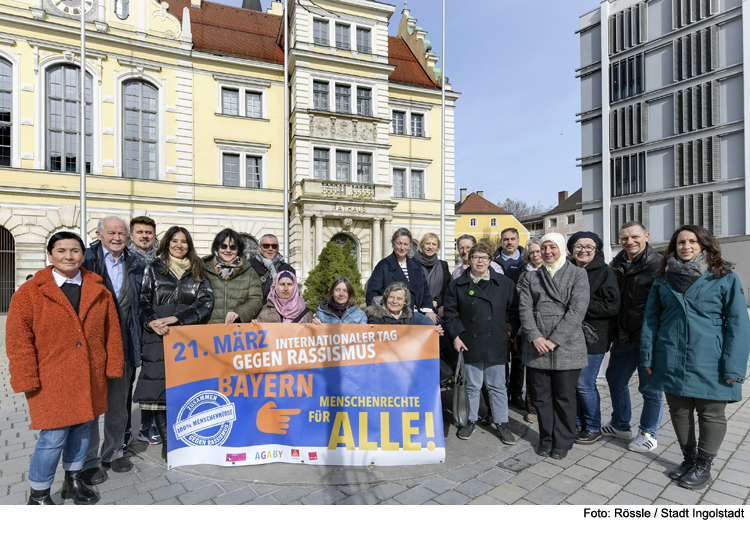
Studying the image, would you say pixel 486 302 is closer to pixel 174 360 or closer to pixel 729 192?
pixel 174 360

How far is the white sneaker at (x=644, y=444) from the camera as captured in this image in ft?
14.1

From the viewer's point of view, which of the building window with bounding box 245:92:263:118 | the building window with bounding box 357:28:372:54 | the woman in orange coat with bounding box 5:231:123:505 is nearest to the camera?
the woman in orange coat with bounding box 5:231:123:505

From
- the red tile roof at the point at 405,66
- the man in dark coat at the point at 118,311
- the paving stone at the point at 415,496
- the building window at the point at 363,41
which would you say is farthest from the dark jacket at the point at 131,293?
the red tile roof at the point at 405,66

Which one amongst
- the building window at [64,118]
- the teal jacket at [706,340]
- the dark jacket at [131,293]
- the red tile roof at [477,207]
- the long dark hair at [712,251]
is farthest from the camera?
the red tile roof at [477,207]

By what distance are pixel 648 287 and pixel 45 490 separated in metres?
5.40

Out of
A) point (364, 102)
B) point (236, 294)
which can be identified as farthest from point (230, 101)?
point (236, 294)

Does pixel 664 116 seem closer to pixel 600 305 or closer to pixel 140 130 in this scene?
pixel 140 130

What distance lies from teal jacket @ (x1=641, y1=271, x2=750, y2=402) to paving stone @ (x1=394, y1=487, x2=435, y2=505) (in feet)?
7.30

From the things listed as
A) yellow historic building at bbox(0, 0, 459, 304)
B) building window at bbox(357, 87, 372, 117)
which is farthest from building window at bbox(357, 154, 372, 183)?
building window at bbox(357, 87, 372, 117)

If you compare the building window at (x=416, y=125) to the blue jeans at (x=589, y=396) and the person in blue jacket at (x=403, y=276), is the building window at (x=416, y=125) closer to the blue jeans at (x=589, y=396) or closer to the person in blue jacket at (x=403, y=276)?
the person in blue jacket at (x=403, y=276)

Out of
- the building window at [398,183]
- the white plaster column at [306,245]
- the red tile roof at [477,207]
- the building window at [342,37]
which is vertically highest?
the building window at [342,37]

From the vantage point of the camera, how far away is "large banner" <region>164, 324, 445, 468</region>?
3961 mm

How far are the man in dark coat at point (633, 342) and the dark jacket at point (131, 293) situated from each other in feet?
15.0

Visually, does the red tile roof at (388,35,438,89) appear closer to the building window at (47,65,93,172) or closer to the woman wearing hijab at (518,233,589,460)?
the building window at (47,65,93,172)
